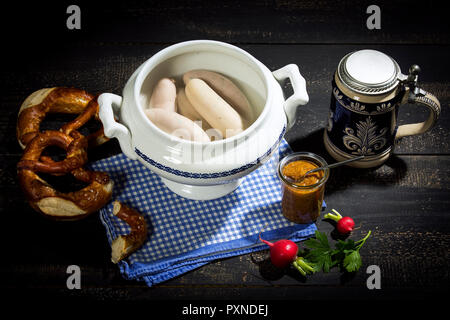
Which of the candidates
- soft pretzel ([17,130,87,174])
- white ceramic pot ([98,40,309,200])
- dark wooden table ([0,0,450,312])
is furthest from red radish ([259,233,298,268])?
soft pretzel ([17,130,87,174])

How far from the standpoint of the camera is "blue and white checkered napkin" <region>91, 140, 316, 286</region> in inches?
62.7

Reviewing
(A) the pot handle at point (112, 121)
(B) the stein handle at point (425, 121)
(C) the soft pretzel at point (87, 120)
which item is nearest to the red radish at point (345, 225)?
(B) the stein handle at point (425, 121)

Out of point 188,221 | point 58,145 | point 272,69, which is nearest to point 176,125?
point 188,221

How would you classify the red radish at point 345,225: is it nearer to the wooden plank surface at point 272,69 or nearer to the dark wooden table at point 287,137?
the dark wooden table at point 287,137

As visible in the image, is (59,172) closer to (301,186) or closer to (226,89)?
(226,89)

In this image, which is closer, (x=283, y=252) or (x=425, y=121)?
(x=283, y=252)

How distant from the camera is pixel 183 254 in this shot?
Result: 5.24 ft

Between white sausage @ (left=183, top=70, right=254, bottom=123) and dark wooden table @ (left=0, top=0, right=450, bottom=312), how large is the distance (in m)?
0.25

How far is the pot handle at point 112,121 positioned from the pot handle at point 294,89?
0.37 m

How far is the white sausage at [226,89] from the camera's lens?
5.24 ft

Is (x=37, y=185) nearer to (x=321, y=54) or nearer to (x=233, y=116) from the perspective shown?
(x=233, y=116)

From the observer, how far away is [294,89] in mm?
1484

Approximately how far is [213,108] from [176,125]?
11 cm

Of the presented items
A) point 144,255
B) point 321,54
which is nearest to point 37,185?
point 144,255
